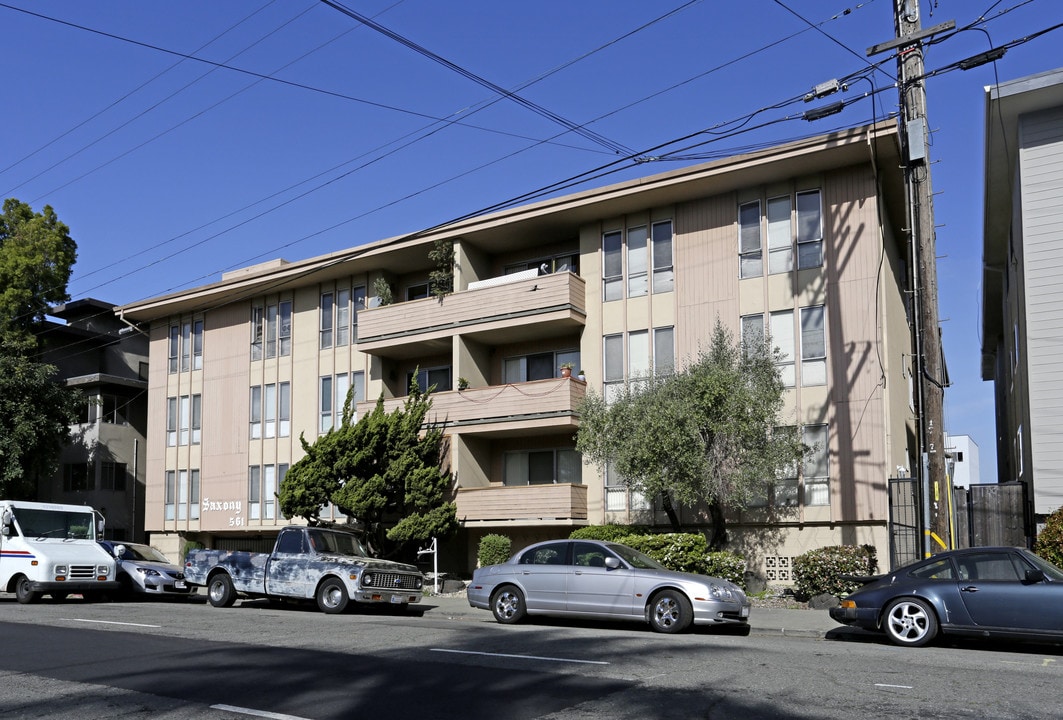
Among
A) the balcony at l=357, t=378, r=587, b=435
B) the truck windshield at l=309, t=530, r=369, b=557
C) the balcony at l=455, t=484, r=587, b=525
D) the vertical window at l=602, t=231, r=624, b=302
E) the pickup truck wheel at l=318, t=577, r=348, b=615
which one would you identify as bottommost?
the pickup truck wheel at l=318, t=577, r=348, b=615

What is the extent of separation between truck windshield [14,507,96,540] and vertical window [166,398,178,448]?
45.0 ft

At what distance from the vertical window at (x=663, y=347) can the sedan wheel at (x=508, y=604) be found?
1075 centimetres

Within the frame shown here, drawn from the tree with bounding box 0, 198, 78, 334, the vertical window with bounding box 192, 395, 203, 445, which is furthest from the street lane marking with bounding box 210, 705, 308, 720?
the tree with bounding box 0, 198, 78, 334

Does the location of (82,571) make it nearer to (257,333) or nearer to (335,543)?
(335,543)

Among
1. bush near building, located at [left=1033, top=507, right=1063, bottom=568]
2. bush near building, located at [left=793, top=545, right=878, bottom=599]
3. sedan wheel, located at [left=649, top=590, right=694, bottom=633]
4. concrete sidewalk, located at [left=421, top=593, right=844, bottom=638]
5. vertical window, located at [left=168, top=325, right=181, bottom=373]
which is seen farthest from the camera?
vertical window, located at [left=168, top=325, right=181, bottom=373]

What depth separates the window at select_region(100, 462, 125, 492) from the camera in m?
41.7

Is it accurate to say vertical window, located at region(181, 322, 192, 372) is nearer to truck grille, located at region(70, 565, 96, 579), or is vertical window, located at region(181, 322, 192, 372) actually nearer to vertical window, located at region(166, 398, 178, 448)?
vertical window, located at region(166, 398, 178, 448)

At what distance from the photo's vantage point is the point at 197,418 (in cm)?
3700

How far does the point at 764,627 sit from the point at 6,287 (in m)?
33.4

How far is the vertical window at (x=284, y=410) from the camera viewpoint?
112 feet

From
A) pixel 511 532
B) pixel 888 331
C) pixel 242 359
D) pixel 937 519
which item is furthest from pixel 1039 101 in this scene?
pixel 242 359

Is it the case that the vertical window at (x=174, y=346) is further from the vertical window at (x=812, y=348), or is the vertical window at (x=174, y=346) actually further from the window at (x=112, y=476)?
the vertical window at (x=812, y=348)

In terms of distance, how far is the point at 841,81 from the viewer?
17000mm

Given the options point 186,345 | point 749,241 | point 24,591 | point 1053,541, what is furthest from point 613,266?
point 186,345
